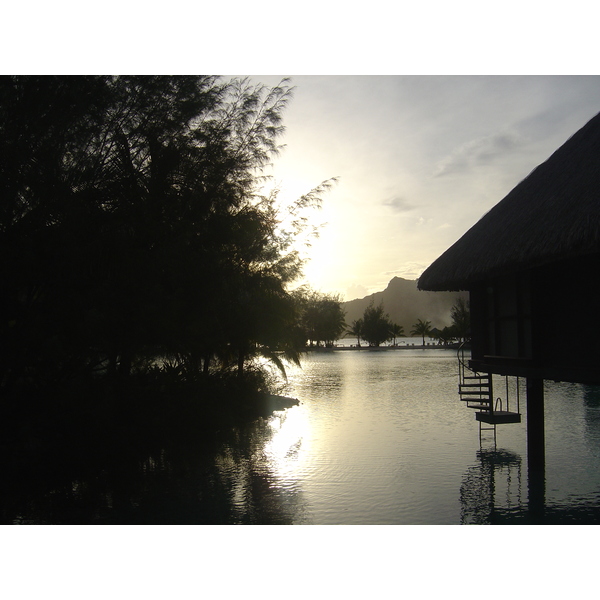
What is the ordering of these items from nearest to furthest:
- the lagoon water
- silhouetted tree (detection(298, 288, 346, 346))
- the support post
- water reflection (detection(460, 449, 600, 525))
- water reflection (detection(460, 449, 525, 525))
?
water reflection (detection(460, 449, 600, 525)), the lagoon water, water reflection (detection(460, 449, 525, 525)), the support post, silhouetted tree (detection(298, 288, 346, 346))

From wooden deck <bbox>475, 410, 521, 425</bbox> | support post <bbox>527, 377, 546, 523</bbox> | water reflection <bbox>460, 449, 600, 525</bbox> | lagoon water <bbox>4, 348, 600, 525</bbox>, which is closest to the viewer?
water reflection <bbox>460, 449, 600, 525</bbox>

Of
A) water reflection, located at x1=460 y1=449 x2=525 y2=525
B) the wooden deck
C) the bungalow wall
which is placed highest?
the bungalow wall

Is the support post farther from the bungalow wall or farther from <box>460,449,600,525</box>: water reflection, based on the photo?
the bungalow wall

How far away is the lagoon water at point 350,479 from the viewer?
6922mm

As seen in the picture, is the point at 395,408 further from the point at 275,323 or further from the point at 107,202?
the point at 107,202

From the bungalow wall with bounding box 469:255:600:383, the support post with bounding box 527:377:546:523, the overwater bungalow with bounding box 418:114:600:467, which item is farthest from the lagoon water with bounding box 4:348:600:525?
the bungalow wall with bounding box 469:255:600:383


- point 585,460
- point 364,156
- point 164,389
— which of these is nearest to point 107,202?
point 164,389

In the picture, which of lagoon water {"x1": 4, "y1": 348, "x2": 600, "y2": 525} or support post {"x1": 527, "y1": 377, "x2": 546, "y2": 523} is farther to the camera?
support post {"x1": 527, "y1": 377, "x2": 546, "y2": 523}

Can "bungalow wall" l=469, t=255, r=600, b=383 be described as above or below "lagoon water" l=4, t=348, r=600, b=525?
above

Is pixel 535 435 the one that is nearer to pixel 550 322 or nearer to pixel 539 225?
pixel 550 322

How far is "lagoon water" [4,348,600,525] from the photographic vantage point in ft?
22.7

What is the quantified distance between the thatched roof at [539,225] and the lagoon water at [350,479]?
3225 mm

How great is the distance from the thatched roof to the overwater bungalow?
2 cm

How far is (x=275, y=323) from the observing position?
1583 cm
